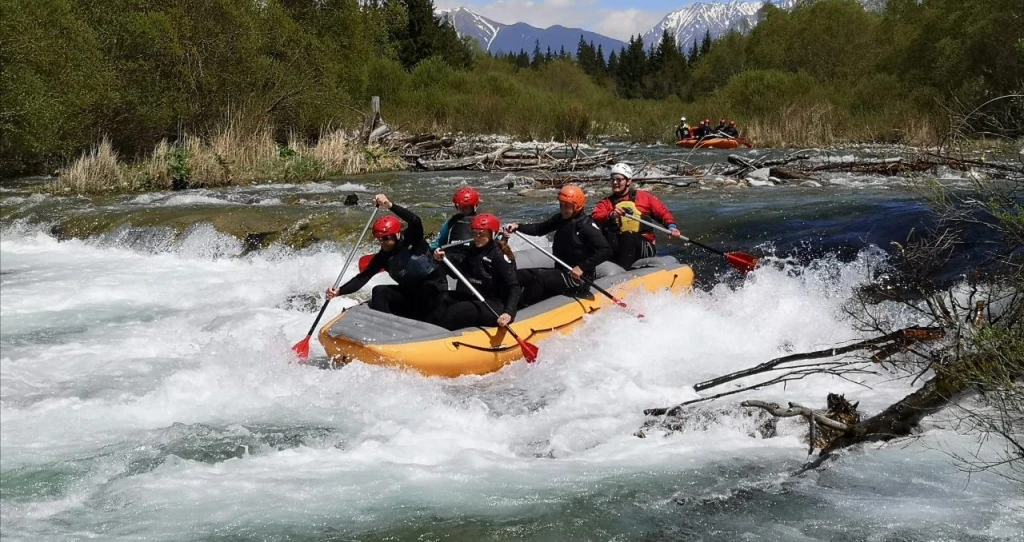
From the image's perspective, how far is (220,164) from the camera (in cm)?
1645

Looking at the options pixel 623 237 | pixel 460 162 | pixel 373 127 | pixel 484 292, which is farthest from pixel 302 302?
pixel 373 127

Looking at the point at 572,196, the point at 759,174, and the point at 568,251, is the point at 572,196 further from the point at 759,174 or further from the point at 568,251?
the point at 759,174

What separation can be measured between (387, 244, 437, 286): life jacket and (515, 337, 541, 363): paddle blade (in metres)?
0.88

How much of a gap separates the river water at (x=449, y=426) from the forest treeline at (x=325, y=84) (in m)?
2.20

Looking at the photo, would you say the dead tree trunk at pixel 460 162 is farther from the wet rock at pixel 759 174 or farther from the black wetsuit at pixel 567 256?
the black wetsuit at pixel 567 256

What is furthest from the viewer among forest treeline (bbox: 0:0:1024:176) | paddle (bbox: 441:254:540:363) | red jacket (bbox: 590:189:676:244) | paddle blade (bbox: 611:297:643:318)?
forest treeline (bbox: 0:0:1024:176)

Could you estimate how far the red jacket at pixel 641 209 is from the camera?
28.3 ft

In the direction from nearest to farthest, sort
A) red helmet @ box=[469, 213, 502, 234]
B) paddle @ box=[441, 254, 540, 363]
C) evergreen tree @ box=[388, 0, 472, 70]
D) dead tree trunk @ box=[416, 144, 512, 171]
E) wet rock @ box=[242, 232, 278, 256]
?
1. paddle @ box=[441, 254, 540, 363]
2. red helmet @ box=[469, 213, 502, 234]
3. wet rock @ box=[242, 232, 278, 256]
4. dead tree trunk @ box=[416, 144, 512, 171]
5. evergreen tree @ box=[388, 0, 472, 70]

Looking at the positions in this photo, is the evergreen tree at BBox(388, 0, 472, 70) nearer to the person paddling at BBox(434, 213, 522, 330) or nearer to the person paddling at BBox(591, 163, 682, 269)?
the person paddling at BBox(591, 163, 682, 269)

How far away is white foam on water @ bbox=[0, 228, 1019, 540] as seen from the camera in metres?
4.36

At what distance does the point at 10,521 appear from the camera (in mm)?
4379

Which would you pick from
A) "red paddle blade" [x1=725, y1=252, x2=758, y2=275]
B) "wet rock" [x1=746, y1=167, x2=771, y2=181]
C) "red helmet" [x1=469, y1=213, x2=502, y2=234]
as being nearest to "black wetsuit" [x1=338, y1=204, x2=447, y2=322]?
"red helmet" [x1=469, y1=213, x2=502, y2=234]

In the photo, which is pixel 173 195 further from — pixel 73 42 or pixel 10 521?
pixel 10 521

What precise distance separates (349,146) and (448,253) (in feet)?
40.8
